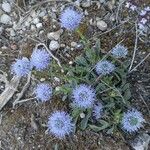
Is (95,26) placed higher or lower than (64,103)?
higher

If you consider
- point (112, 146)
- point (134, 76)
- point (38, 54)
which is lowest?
point (112, 146)

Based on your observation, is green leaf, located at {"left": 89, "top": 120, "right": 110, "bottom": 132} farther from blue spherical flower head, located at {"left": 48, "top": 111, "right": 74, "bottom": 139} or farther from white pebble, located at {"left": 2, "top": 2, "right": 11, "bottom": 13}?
white pebble, located at {"left": 2, "top": 2, "right": 11, "bottom": 13}

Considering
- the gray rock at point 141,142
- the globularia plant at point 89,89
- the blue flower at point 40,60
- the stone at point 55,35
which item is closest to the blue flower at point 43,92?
the globularia plant at point 89,89

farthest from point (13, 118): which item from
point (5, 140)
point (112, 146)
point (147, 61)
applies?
point (147, 61)

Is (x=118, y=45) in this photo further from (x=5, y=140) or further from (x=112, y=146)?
(x=5, y=140)

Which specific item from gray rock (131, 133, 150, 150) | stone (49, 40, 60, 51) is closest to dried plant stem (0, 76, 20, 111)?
stone (49, 40, 60, 51)

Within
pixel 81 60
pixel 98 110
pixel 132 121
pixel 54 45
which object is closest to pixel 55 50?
pixel 54 45

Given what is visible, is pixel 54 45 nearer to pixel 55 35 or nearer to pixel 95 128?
pixel 55 35
